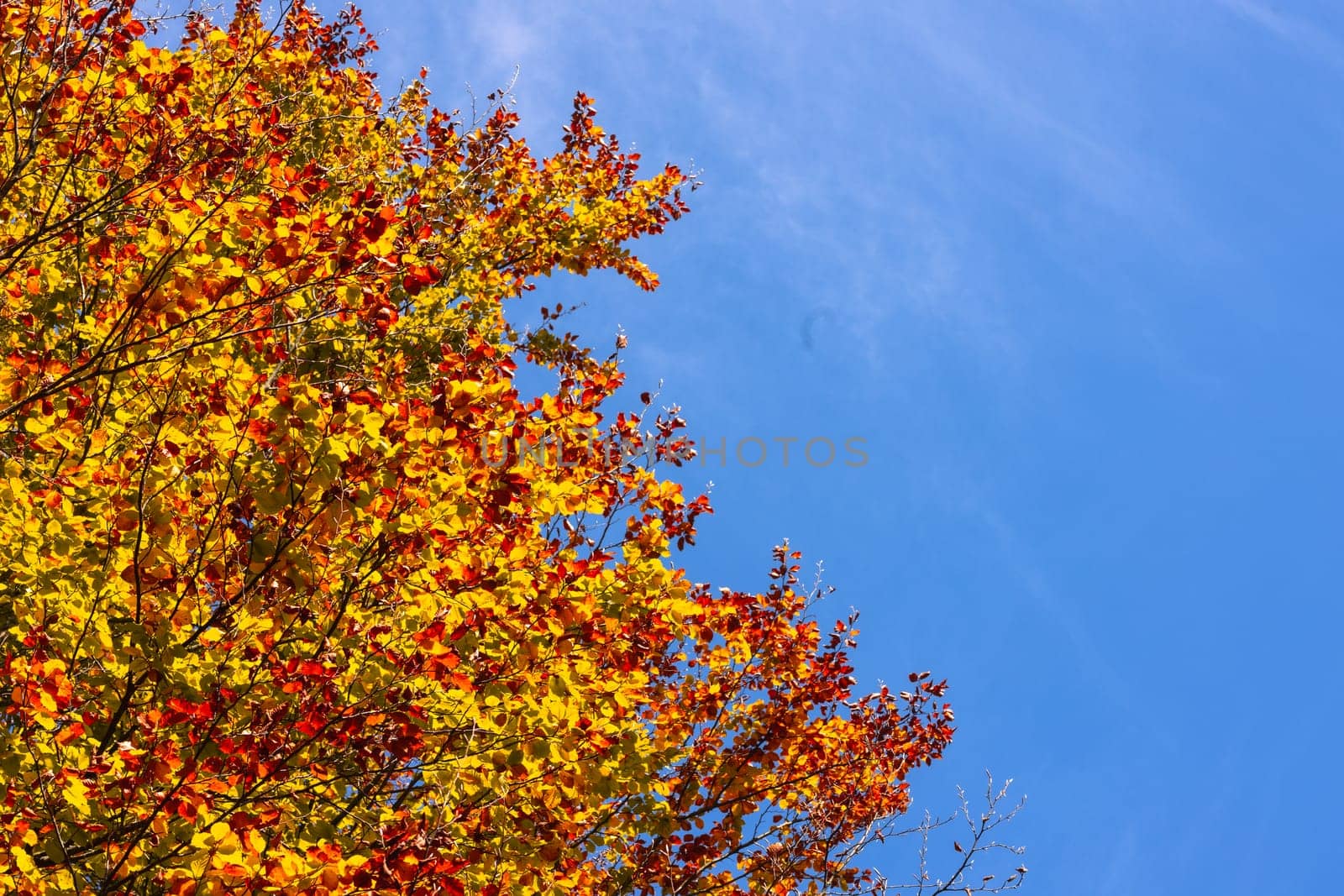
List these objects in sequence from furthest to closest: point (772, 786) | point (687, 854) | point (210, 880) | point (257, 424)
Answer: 1. point (772, 786)
2. point (687, 854)
3. point (257, 424)
4. point (210, 880)

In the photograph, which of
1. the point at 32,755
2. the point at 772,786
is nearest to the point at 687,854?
the point at 772,786

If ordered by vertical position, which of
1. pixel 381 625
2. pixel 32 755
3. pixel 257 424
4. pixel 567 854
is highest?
pixel 257 424

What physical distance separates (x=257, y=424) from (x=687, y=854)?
186 inches

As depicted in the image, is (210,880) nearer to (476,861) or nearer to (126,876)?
(126,876)

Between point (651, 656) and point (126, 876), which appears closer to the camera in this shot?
point (126, 876)

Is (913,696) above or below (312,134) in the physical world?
below

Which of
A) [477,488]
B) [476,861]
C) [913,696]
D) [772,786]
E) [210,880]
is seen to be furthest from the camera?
[913,696]

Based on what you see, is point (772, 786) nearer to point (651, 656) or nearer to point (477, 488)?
point (651, 656)

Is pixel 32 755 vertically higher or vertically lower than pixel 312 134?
lower

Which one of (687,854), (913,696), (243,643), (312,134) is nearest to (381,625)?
(243,643)

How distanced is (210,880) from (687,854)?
4189 mm

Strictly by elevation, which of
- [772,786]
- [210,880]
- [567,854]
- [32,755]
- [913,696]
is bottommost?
[210,880]

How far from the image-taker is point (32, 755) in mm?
3729

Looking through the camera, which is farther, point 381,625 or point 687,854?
point 687,854
